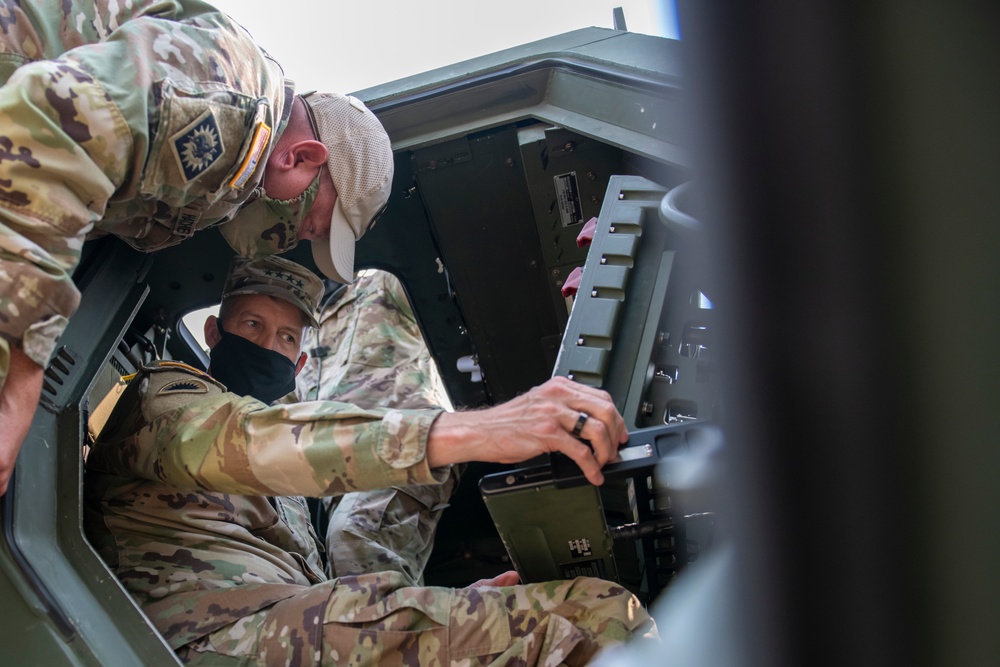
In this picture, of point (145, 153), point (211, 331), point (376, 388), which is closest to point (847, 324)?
point (145, 153)

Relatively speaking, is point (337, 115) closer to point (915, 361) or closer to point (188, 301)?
point (188, 301)

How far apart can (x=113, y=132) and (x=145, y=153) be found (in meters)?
0.10

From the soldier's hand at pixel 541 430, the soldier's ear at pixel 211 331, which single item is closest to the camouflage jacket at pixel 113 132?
the soldier's ear at pixel 211 331

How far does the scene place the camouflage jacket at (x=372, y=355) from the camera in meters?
3.51

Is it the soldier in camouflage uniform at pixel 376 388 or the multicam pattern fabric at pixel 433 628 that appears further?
the soldier in camouflage uniform at pixel 376 388

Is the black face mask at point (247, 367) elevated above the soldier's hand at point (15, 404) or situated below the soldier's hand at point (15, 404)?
below

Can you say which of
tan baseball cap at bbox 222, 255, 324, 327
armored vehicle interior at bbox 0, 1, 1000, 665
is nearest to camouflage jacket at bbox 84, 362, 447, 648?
tan baseball cap at bbox 222, 255, 324, 327

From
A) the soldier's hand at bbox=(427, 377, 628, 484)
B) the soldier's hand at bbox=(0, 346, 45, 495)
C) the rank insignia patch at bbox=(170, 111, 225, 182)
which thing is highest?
the rank insignia patch at bbox=(170, 111, 225, 182)

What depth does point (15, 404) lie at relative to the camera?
1681 mm

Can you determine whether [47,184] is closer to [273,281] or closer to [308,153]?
[308,153]

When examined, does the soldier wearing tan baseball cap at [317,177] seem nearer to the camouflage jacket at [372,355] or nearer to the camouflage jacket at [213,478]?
the camouflage jacket at [213,478]

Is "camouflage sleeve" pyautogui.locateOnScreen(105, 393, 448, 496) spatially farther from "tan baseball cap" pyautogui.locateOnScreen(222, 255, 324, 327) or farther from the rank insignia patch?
"tan baseball cap" pyautogui.locateOnScreen(222, 255, 324, 327)

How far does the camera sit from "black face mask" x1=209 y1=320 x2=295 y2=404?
283 cm

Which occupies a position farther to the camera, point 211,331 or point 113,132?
point 211,331
